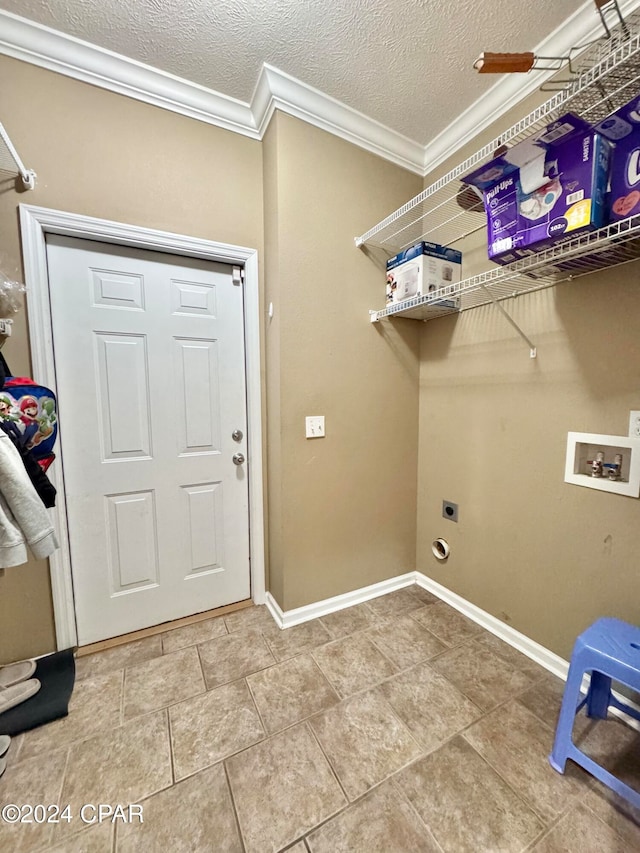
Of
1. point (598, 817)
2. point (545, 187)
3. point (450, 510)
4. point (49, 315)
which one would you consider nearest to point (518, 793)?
point (598, 817)

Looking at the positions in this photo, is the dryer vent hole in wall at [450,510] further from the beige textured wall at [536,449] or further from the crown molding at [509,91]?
the crown molding at [509,91]

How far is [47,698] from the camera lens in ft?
4.30

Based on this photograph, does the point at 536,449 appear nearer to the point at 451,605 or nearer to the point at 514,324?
the point at 514,324

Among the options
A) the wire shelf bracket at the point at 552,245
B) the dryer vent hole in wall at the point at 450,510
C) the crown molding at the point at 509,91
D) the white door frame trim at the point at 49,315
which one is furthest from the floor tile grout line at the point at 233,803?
the crown molding at the point at 509,91

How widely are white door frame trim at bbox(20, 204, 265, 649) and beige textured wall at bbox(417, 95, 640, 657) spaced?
3.51 ft

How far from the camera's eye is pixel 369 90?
1.57m

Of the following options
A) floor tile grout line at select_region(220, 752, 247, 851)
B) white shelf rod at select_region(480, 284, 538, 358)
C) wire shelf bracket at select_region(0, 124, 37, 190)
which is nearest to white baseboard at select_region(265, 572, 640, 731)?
floor tile grout line at select_region(220, 752, 247, 851)

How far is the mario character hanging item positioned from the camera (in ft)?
3.54

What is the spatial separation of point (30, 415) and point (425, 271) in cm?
177

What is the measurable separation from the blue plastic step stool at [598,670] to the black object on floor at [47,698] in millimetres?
1781

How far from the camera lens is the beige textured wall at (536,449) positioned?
49.3 inches

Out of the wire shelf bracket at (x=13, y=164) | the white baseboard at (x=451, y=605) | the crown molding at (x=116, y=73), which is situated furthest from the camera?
the white baseboard at (x=451, y=605)

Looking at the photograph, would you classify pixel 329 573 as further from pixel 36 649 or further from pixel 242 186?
pixel 242 186

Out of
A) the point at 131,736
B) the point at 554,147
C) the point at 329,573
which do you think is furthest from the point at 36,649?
the point at 554,147
